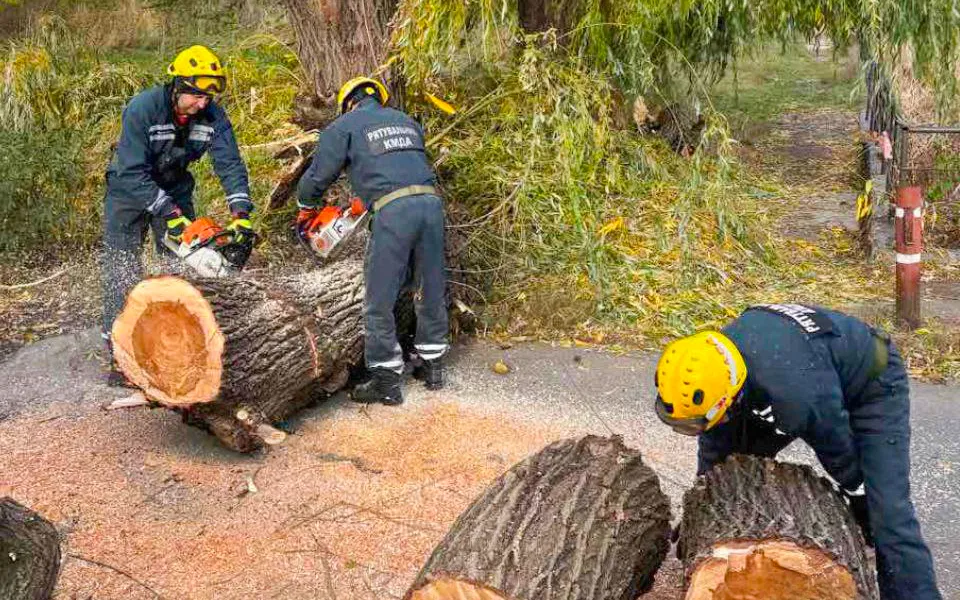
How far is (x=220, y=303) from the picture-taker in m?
4.73

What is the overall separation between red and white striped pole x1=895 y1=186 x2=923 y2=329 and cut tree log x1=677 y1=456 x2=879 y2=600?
332cm

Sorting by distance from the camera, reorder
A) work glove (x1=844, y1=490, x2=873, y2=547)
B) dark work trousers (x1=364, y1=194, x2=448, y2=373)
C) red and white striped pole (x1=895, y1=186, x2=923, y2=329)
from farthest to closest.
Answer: red and white striped pole (x1=895, y1=186, x2=923, y2=329) → dark work trousers (x1=364, y1=194, x2=448, y2=373) → work glove (x1=844, y1=490, x2=873, y2=547)

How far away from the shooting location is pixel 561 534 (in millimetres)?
3232

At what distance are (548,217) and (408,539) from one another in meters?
3.23

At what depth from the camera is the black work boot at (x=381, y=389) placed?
5.52 meters

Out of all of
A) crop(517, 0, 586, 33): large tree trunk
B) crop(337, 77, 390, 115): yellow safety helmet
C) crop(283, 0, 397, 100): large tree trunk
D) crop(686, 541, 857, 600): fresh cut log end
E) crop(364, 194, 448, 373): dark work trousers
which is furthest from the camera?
crop(517, 0, 586, 33): large tree trunk

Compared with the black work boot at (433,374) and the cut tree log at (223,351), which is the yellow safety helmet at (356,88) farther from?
the black work boot at (433,374)

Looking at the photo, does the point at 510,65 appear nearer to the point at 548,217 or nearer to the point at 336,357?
the point at 548,217

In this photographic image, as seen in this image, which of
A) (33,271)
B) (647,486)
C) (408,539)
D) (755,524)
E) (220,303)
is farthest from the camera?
(33,271)

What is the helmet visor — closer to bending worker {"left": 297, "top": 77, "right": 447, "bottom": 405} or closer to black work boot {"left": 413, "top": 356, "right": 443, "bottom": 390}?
bending worker {"left": 297, "top": 77, "right": 447, "bottom": 405}

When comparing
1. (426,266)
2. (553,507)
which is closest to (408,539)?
(553,507)

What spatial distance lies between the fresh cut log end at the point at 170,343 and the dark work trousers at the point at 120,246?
1185mm

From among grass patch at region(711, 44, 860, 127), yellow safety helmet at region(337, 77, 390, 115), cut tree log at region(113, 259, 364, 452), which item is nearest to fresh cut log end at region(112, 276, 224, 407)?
cut tree log at region(113, 259, 364, 452)

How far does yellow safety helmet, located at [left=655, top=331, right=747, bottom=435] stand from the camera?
3168mm
